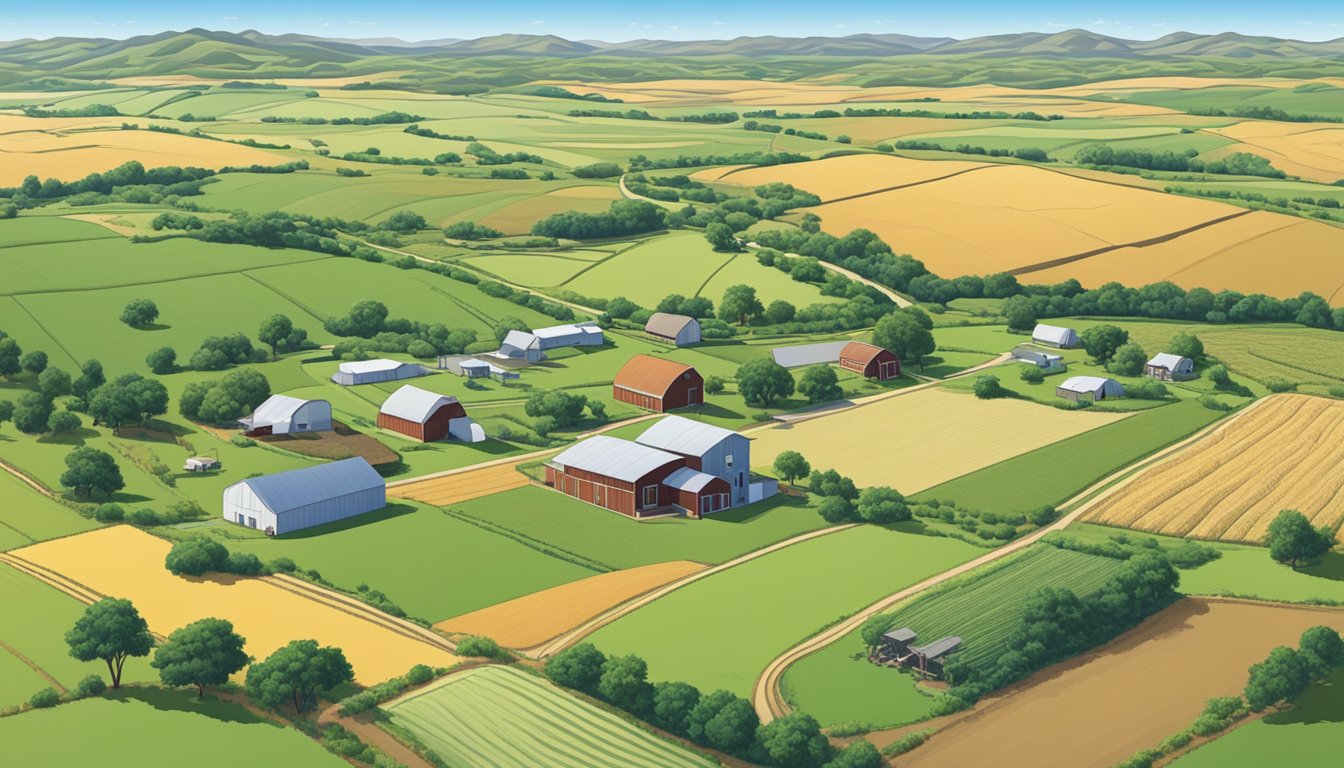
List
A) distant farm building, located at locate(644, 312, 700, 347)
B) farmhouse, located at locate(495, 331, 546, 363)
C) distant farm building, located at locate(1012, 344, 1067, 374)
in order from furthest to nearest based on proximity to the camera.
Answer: distant farm building, located at locate(644, 312, 700, 347), farmhouse, located at locate(495, 331, 546, 363), distant farm building, located at locate(1012, 344, 1067, 374)

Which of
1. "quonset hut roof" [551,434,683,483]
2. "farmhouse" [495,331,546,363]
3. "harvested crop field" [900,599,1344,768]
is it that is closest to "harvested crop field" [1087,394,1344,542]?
"harvested crop field" [900,599,1344,768]

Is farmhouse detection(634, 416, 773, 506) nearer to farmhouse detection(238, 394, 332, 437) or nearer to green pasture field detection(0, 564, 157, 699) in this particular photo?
farmhouse detection(238, 394, 332, 437)

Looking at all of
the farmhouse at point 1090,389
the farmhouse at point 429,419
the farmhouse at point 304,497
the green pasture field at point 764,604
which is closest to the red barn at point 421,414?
the farmhouse at point 429,419

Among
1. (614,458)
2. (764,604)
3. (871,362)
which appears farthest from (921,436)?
(764,604)

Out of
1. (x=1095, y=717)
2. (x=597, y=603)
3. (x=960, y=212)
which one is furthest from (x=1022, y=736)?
(x=960, y=212)

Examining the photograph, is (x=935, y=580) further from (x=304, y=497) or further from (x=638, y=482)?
(x=304, y=497)

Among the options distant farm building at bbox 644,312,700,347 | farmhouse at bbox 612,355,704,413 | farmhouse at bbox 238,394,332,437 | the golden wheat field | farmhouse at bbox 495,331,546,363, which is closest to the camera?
farmhouse at bbox 238,394,332,437

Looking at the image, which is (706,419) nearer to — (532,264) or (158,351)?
(158,351)
